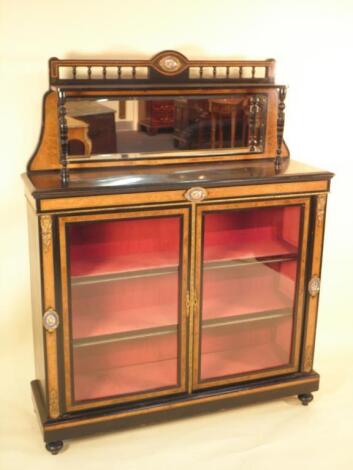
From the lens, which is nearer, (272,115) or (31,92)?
(31,92)

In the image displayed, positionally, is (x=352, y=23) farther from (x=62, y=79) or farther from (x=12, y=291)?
(x=12, y=291)

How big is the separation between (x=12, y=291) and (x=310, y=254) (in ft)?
3.45

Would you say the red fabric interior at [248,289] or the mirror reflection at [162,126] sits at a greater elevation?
the mirror reflection at [162,126]

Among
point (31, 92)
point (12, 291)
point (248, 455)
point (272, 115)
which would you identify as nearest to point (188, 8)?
point (272, 115)

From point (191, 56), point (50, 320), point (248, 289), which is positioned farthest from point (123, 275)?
point (191, 56)

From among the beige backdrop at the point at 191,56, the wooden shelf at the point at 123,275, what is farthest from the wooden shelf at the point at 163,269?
the beige backdrop at the point at 191,56

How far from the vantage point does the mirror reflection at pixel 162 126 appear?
210 cm

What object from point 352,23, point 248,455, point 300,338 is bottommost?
point 248,455

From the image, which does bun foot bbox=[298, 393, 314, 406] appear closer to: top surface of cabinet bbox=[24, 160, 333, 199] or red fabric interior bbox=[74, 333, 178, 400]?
red fabric interior bbox=[74, 333, 178, 400]

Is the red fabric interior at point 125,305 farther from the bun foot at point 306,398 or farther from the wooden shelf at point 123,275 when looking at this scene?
the bun foot at point 306,398

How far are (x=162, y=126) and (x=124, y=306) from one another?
61 centimetres

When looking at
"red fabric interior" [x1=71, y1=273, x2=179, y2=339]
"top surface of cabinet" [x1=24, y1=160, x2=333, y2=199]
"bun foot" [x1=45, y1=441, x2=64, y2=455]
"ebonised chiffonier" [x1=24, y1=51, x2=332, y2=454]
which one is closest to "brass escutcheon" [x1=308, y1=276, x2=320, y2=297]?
"ebonised chiffonier" [x1=24, y1=51, x2=332, y2=454]

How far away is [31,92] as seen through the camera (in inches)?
84.0

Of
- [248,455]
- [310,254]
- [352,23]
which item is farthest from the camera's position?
[352,23]
